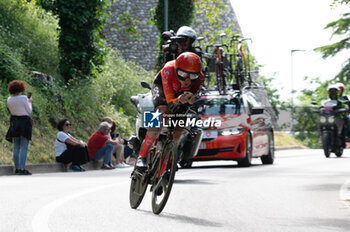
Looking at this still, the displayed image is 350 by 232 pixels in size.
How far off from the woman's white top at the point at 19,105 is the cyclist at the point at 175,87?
24.0ft

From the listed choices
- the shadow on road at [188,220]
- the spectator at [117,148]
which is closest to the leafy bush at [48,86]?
the spectator at [117,148]

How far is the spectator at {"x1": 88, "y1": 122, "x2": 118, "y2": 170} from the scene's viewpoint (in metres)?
18.0

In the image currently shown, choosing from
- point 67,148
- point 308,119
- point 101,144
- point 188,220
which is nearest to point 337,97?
point 101,144

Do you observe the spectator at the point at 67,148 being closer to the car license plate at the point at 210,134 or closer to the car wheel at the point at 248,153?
the car license plate at the point at 210,134

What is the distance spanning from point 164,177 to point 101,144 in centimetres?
1025

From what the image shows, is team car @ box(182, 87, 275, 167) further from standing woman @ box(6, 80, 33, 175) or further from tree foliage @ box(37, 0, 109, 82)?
tree foliage @ box(37, 0, 109, 82)

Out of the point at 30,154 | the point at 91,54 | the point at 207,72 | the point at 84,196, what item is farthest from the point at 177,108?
the point at 91,54

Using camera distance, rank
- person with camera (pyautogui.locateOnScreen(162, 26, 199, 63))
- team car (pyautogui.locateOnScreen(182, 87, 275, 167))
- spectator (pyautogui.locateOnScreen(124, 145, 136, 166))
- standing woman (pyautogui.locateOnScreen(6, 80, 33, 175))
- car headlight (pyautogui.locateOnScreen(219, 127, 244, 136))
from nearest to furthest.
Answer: person with camera (pyautogui.locateOnScreen(162, 26, 199, 63)), standing woman (pyautogui.locateOnScreen(6, 80, 33, 175)), team car (pyautogui.locateOnScreen(182, 87, 275, 167)), car headlight (pyautogui.locateOnScreen(219, 127, 244, 136)), spectator (pyautogui.locateOnScreen(124, 145, 136, 166))

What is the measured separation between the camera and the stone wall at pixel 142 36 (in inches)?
1901

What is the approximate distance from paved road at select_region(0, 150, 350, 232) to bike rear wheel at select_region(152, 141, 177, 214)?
17cm

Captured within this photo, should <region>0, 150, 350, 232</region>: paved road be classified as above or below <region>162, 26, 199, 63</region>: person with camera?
below

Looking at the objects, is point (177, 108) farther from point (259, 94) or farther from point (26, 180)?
point (259, 94)

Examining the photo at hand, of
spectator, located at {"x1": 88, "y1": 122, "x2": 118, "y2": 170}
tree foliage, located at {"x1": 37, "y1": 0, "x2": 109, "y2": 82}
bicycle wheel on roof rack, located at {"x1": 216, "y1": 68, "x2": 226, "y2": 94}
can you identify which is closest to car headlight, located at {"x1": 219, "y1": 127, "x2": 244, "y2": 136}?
bicycle wheel on roof rack, located at {"x1": 216, "y1": 68, "x2": 226, "y2": 94}

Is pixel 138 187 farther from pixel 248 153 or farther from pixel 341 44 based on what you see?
pixel 248 153
